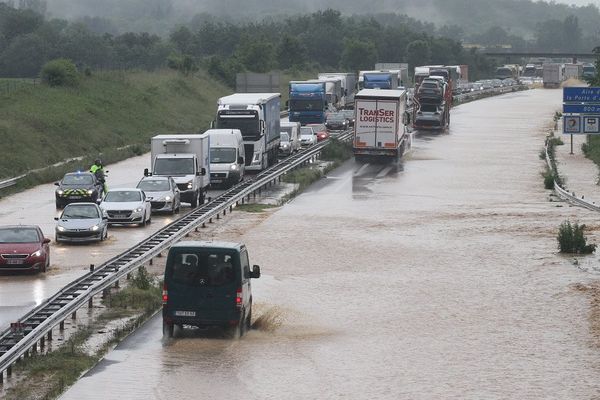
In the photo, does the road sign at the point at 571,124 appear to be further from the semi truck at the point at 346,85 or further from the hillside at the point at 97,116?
the semi truck at the point at 346,85

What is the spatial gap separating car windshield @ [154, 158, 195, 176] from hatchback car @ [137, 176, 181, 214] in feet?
5.57

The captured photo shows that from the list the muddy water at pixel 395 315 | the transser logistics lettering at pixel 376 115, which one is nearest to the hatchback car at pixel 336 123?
the transser logistics lettering at pixel 376 115

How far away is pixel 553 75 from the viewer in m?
194

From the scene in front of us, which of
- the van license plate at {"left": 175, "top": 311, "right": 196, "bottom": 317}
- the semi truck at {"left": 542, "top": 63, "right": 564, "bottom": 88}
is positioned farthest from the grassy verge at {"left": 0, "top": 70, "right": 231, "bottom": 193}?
the semi truck at {"left": 542, "top": 63, "right": 564, "bottom": 88}

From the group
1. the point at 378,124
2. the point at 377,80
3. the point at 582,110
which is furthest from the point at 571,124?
the point at 377,80

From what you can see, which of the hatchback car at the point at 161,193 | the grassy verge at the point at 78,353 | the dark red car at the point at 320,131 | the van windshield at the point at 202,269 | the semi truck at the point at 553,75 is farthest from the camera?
the semi truck at the point at 553,75

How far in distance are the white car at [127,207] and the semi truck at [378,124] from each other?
2508 centimetres

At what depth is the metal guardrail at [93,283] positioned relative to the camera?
81.4 ft

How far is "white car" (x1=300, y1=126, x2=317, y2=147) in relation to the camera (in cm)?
8069

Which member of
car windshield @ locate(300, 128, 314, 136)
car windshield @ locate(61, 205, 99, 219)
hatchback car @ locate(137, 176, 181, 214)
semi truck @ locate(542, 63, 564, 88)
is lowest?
semi truck @ locate(542, 63, 564, 88)

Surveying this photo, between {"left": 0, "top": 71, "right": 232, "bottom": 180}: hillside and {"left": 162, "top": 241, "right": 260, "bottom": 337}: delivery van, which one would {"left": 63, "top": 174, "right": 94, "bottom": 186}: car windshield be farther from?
{"left": 162, "top": 241, "right": 260, "bottom": 337}: delivery van

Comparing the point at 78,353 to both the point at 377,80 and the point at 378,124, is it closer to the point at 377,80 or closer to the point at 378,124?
the point at 378,124

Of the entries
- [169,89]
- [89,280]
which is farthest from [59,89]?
[89,280]

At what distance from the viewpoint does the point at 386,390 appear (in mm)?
23844
